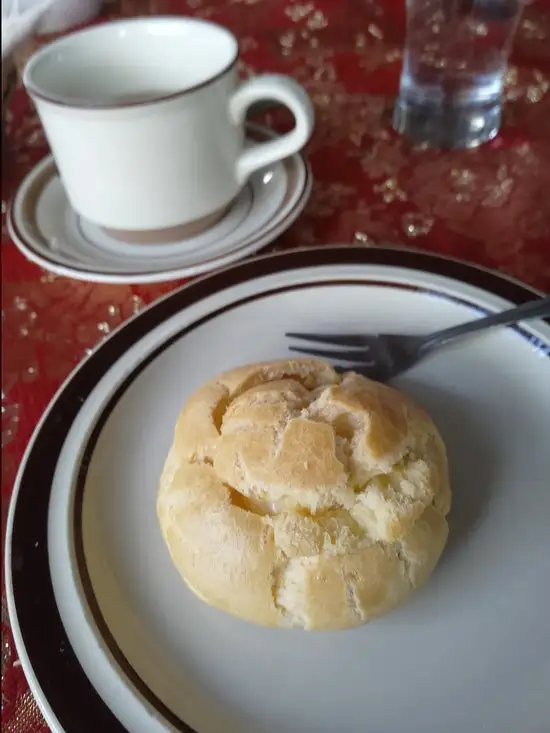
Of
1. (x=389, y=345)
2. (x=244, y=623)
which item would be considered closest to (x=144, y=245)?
(x=389, y=345)

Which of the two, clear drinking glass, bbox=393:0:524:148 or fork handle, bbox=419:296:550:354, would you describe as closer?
fork handle, bbox=419:296:550:354

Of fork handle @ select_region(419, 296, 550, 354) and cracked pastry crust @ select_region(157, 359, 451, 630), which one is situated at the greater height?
fork handle @ select_region(419, 296, 550, 354)

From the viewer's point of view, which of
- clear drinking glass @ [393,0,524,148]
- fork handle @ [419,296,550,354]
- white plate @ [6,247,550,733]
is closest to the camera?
white plate @ [6,247,550,733]

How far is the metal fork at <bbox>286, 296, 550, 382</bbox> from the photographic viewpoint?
0.50 m

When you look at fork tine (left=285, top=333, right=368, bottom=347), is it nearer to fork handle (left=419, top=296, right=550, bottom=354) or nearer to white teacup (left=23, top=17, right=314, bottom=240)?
fork handle (left=419, top=296, right=550, bottom=354)

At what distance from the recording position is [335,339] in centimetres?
54

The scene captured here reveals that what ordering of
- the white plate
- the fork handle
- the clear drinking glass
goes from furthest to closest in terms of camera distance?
the clear drinking glass, the fork handle, the white plate

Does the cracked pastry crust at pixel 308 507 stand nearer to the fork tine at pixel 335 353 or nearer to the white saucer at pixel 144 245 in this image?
the fork tine at pixel 335 353

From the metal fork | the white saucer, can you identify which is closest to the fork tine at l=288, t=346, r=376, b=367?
the metal fork

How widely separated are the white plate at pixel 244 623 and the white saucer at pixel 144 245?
0.04 meters

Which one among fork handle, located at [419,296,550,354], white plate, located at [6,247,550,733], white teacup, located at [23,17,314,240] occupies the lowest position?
white plate, located at [6,247,550,733]

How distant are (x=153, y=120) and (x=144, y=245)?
0.13m

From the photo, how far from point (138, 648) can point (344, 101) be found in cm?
67

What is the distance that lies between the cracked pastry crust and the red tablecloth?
0.46 ft
